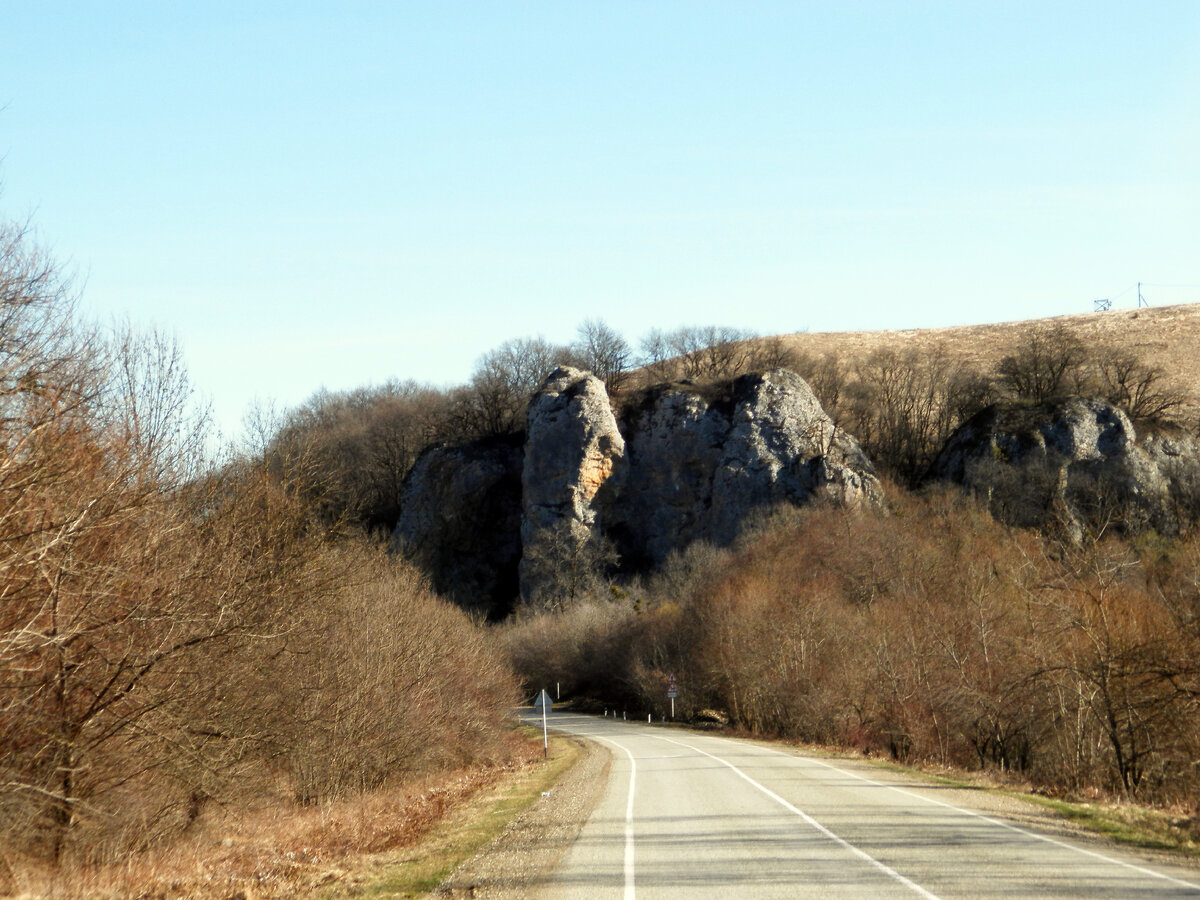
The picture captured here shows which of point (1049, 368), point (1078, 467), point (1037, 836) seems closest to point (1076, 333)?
point (1049, 368)

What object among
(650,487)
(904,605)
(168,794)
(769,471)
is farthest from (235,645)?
(650,487)

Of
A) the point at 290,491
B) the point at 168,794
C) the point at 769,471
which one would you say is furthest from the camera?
the point at 769,471

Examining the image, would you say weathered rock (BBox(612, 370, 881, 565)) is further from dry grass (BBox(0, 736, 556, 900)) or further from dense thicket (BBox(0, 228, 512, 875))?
dry grass (BBox(0, 736, 556, 900))

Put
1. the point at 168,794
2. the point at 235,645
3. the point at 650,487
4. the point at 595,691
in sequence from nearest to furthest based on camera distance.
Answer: the point at 168,794
the point at 235,645
the point at 595,691
the point at 650,487

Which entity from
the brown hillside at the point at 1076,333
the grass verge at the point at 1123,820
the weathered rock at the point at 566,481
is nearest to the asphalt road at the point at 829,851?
the grass verge at the point at 1123,820

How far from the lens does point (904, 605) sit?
38.3 m

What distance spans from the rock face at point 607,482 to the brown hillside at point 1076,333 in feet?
108

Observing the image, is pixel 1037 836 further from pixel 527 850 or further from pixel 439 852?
pixel 439 852

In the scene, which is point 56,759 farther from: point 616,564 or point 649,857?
point 616,564

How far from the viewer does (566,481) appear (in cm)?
7400

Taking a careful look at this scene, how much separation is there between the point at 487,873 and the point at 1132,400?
241 ft

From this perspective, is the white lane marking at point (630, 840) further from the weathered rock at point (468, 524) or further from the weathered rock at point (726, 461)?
the weathered rock at point (468, 524)

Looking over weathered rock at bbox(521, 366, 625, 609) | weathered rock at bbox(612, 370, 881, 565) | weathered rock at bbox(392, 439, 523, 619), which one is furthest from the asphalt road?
weathered rock at bbox(392, 439, 523, 619)

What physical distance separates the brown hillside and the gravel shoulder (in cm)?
8224
